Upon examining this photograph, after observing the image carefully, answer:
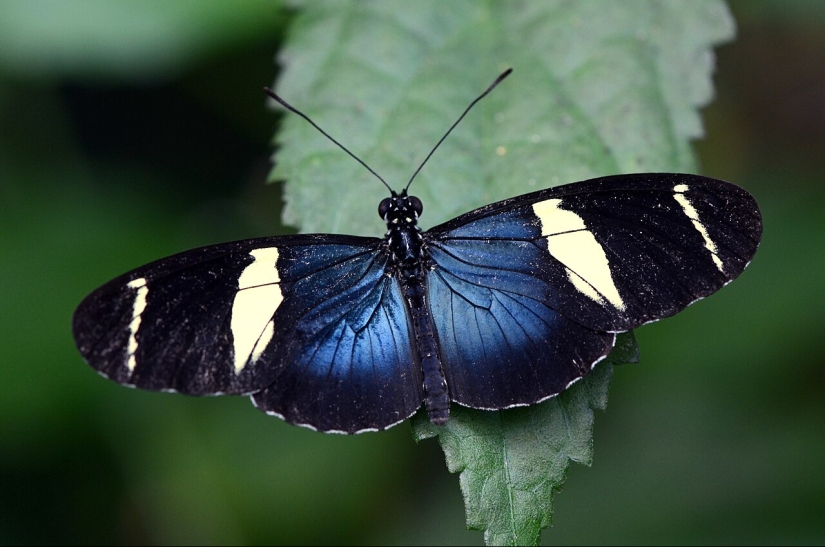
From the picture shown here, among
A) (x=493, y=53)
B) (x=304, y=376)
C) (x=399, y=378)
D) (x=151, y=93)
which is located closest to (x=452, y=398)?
(x=399, y=378)

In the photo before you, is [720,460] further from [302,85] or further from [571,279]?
[302,85]

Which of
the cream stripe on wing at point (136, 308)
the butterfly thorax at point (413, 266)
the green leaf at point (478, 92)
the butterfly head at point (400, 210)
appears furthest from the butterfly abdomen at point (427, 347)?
the cream stripe on wing at point (136, 308)

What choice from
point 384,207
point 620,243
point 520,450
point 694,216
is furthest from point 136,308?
point 694,216

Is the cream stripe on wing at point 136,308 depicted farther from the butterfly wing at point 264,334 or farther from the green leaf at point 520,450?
the green leaf at point 520,450

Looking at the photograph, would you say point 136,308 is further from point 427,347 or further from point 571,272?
point 571,272

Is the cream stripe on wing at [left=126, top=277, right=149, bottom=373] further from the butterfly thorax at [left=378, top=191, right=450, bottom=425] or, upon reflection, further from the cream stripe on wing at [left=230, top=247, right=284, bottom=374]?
the butterfly thorax at [left=378, top=191, right=450, bottom=425]

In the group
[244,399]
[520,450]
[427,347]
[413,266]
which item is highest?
[244,399]

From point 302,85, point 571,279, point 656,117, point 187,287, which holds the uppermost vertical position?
point 302,85
